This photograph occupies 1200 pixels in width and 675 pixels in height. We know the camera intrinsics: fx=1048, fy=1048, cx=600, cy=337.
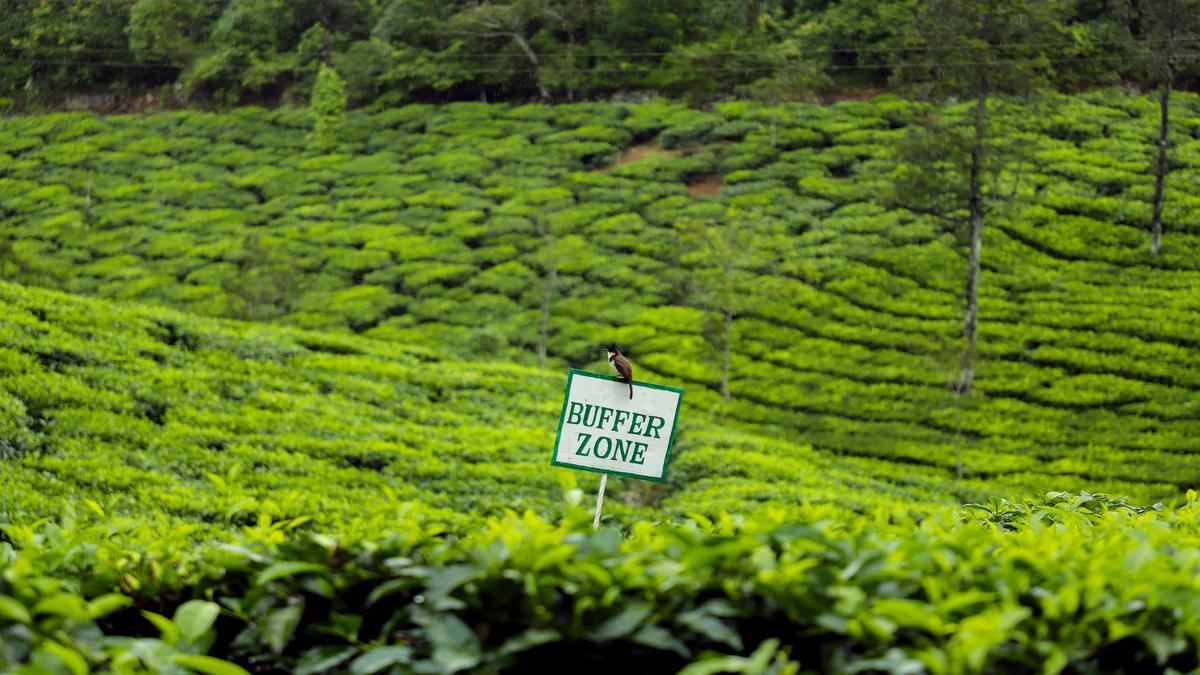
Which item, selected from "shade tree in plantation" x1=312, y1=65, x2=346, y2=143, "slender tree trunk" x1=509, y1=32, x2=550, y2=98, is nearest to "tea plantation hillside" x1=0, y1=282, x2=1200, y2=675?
"slender tree trunk" x1=509, y1=32, x2=550, y2=98

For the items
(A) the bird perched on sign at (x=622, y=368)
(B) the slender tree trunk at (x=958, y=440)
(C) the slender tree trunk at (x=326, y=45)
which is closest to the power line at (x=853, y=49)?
(C) the slender tree trunk at (x=326, y=45)

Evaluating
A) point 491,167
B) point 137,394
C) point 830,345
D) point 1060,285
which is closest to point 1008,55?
point 1060,285

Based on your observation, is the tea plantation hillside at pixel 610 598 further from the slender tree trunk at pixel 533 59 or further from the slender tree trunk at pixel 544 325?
the slender tree trunk at pixel 533 59

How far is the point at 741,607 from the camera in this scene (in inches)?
76.4

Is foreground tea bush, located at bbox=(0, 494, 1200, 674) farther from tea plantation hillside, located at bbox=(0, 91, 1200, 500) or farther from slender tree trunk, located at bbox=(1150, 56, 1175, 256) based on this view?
slender tree trunk, located at bbox=(1150, 56, 1175, 256)

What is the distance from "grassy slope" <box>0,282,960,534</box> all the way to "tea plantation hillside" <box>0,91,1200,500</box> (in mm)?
1016

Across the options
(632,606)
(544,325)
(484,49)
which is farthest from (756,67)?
(632,606)

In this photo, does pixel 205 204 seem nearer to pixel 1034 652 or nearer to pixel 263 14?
pixel 263 14

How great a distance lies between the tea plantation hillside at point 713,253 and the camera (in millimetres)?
14586

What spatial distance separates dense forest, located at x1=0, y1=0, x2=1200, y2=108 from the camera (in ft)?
84.1

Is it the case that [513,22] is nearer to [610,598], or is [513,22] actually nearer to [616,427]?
[616,427]

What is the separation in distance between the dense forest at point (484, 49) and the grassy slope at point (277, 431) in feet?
46.6

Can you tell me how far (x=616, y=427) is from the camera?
4289 millimetres

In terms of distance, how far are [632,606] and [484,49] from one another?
28390 millimetres
